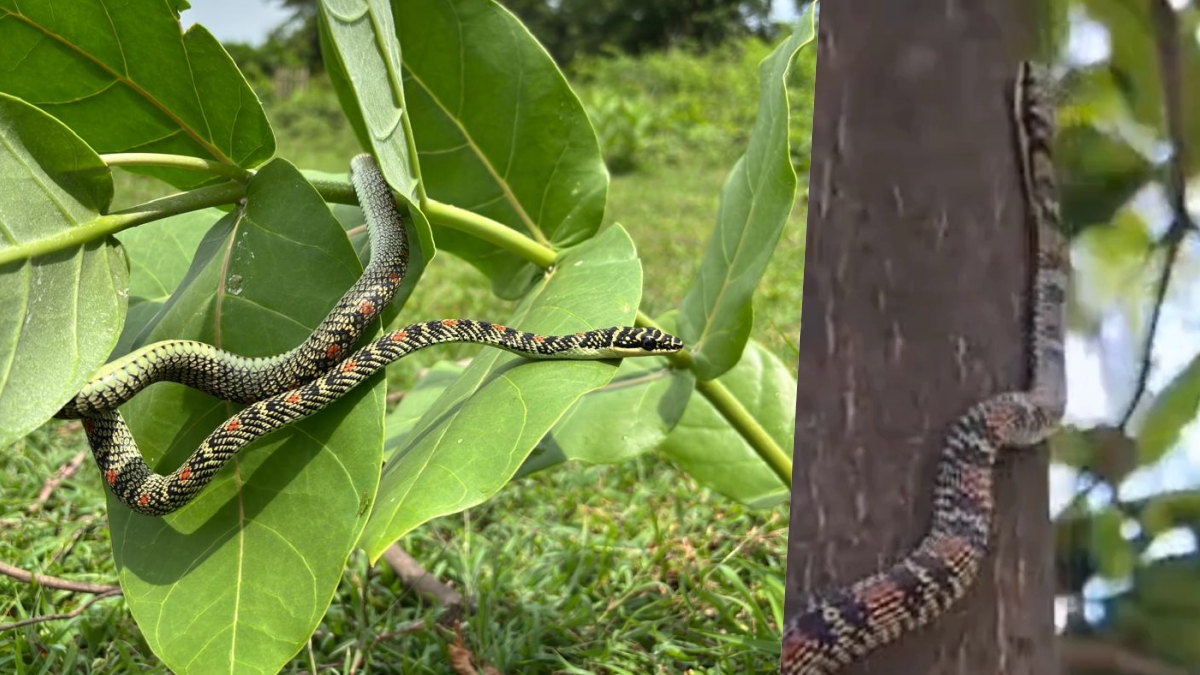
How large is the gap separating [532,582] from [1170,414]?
140 cm

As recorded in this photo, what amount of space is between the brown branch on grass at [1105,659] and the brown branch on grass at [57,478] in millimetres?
2055

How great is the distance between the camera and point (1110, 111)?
47 cm

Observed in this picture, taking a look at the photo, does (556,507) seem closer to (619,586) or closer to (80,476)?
(619,586)


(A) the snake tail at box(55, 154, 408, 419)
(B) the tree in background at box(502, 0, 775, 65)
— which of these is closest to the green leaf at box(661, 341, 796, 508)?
(A) the snake tail at box(55, 154, 408, 419)

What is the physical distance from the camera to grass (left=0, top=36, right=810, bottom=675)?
1.39 metres

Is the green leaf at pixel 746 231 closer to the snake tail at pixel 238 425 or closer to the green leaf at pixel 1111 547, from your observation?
the snake tail at pixel 238 425

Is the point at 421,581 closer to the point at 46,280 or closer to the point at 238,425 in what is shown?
the point at 238,425

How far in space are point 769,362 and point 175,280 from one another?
3.23ft

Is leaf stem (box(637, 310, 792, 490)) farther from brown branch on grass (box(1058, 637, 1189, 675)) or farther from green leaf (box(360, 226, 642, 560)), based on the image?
brown branch on grass (box(1058, 637, 1189, 675))

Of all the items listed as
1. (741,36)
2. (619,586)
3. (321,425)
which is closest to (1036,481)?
(321,425)

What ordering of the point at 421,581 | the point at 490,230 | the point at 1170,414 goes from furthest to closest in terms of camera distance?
the point at 421,581 → the point at 490,230 → the point at 1170,414

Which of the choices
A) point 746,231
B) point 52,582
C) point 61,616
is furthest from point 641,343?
point 52,582

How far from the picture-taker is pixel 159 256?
1307 mm

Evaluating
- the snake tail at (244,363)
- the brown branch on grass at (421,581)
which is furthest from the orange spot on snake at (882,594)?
the brown branch on grass at (421,581)
